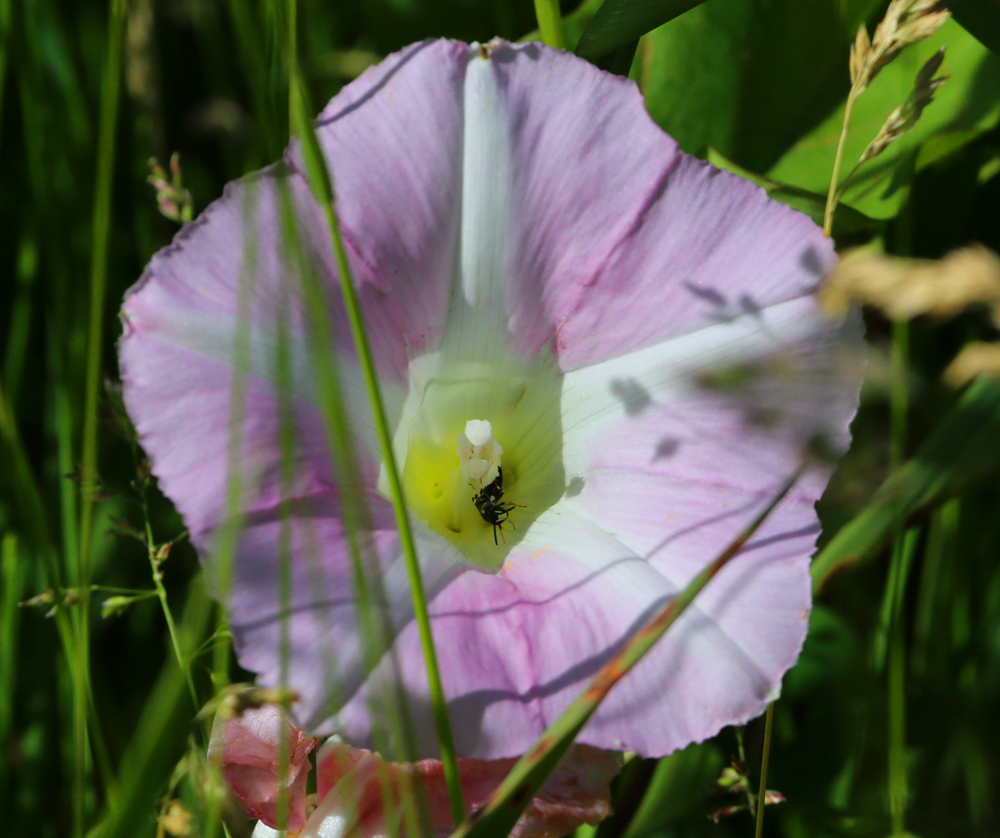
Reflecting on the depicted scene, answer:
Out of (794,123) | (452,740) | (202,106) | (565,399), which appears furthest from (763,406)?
(202,106)

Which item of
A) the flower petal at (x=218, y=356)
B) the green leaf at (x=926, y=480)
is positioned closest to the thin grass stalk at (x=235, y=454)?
the flower petal at (x=218, y=356)

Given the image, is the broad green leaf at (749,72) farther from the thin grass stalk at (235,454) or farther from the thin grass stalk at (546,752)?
the thin grass stalk at (546,752)

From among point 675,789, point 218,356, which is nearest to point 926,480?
point 675,789

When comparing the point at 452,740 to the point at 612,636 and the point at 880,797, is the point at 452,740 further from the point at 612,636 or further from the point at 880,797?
the point at 880,797

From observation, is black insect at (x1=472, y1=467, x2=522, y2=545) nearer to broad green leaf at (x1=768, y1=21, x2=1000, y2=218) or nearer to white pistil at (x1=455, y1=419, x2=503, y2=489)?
white pistil at (x1=455, y1=419, x2=503, y2=489)

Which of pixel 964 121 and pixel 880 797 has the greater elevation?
pixel 964 121

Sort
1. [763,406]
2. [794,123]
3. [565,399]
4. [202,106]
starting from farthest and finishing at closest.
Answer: [202,106] < [794,123] < [565,399] < [763,406]
